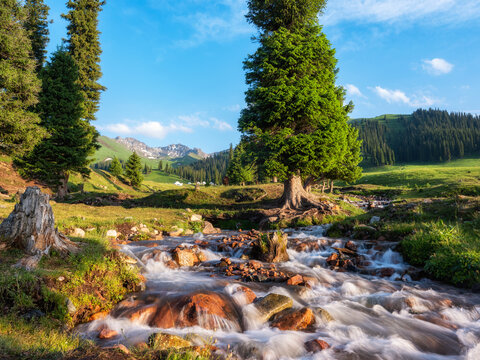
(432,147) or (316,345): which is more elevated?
(432,147)

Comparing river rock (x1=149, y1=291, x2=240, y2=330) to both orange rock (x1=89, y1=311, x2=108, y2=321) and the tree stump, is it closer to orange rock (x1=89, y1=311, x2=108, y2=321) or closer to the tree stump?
orange rock (x1=89, y1=311, x2=108, y2=321)

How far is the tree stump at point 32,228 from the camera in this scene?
6.34 meters

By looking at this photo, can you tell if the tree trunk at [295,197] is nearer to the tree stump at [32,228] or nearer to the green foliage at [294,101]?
the green foliage at [294,101]

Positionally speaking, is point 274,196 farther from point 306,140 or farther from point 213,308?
point 213,308

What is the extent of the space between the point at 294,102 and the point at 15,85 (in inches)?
799

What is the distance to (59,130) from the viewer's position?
1035 inches

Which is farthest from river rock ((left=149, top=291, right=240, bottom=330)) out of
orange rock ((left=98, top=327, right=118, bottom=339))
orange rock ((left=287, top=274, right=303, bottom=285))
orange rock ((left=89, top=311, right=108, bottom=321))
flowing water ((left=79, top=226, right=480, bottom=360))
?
orange rock ((left=287, top=274, right=303, bottom=285))

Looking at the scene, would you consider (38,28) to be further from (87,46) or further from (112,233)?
(112,233)

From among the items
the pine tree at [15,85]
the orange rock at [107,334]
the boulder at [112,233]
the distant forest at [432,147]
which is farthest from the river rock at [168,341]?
the distant forest at [432,147]

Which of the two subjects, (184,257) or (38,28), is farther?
(38,28)

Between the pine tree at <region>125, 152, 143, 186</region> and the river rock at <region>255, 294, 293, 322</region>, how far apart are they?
71213 mm

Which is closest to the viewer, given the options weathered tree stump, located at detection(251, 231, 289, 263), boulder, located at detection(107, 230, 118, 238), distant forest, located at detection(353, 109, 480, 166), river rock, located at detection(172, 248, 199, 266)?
river rock, located at detection(172, 248, 199, 266)

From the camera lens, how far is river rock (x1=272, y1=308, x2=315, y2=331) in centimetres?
501

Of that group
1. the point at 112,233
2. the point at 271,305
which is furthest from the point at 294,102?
the point at 271,305
